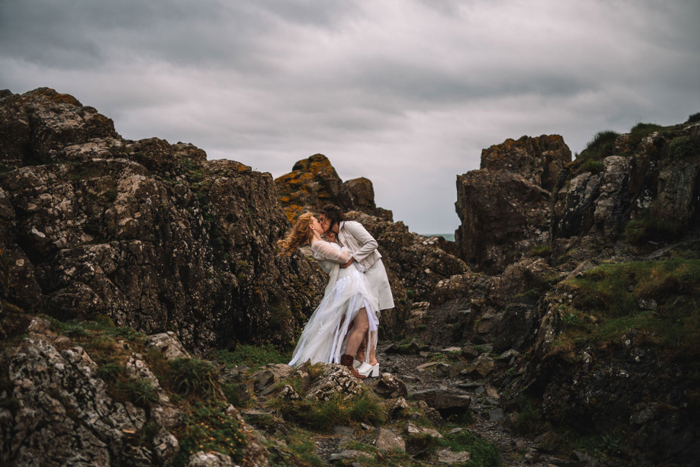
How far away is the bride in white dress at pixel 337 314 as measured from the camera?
11.1 meters

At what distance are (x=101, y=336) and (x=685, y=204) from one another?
16141 mm

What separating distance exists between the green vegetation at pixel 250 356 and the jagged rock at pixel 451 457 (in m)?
6.37

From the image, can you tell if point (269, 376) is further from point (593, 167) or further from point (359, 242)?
point (593, 167)

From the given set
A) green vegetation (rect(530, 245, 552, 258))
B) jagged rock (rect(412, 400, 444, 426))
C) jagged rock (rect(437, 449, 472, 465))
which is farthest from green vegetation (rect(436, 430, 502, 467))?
green vegetation (rect(530, 245, 552, 258))

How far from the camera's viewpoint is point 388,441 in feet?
26.1

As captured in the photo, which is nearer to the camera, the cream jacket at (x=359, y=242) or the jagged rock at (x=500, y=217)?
the cream jacket at (x=359, y=242)

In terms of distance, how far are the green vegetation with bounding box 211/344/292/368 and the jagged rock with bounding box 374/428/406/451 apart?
5.72m

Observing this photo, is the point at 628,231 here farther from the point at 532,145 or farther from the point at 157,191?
the point at 532,145

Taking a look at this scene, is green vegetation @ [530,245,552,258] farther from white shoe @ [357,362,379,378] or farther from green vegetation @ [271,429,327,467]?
green vegetation @ [271,429,327,467]

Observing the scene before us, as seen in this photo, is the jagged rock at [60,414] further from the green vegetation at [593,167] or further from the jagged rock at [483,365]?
the green vegetation at [593,167]

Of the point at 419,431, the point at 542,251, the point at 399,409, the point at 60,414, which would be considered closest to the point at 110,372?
the point at 60,414

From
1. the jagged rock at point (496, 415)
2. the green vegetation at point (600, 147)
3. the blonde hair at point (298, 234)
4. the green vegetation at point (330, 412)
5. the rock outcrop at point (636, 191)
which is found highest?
the green vegetation at point (600, 147)

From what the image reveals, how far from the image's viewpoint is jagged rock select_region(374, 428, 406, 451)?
7762 millimetres

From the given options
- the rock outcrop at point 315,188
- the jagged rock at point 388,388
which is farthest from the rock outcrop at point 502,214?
the jagged rock at point 388,388
